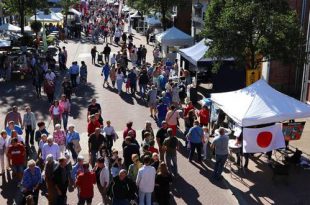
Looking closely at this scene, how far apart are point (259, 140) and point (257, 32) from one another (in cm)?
478

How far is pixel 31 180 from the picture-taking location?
10.1 metres

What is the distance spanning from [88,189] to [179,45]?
21068 millimetres

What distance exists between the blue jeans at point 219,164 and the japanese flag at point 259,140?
33.0 inches

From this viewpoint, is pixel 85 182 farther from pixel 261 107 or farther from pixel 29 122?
pixel 261 107

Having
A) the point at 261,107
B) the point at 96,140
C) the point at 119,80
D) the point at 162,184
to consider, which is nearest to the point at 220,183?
the point at 261,107

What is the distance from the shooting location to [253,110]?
1308 centimetres

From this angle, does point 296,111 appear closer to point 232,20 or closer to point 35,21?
point 232,20

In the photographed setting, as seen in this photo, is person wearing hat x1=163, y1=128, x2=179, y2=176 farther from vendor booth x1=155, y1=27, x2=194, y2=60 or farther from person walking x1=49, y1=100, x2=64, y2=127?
vendor booth x1=155, y1=27, x2=194, y2=60

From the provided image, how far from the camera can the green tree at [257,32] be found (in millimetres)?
15883

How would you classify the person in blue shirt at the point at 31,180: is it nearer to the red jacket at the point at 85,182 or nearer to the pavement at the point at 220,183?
the red jacket at the point at 85,182

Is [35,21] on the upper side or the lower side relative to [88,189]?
upper

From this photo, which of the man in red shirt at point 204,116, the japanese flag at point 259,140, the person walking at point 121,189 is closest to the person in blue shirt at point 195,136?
the japanese flag at point 259,140

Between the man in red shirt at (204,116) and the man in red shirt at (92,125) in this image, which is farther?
the man in red shirt at (204,116)

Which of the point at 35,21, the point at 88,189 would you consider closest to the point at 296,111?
the point at 88,189
